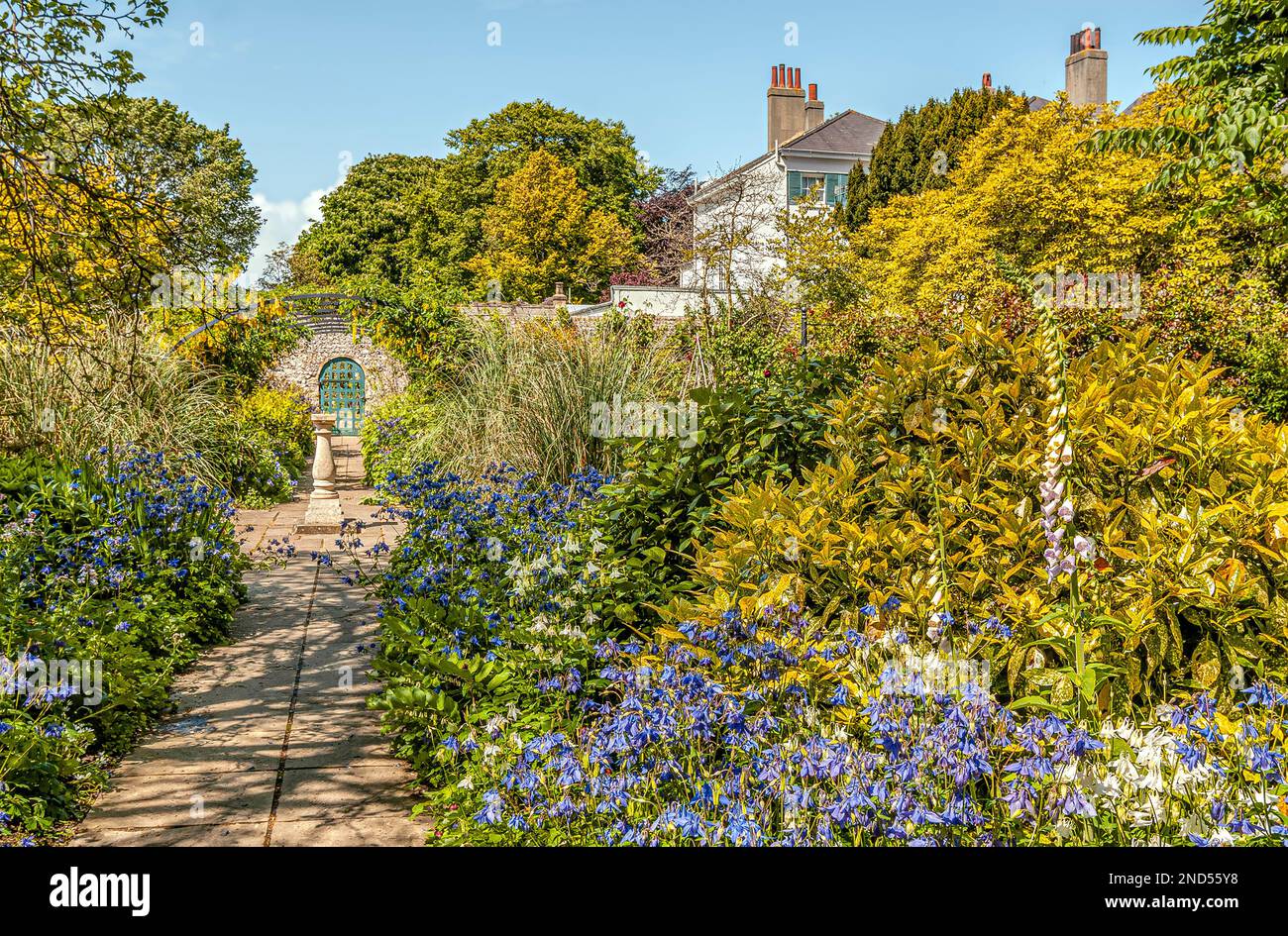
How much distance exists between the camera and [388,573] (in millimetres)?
5770

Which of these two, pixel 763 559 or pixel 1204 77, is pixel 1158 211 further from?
pixel 763 559

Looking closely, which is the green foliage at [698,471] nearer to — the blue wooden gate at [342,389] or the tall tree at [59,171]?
the tall tree at [59,171]

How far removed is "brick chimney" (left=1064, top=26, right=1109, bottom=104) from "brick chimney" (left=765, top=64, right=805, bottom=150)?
9.68 metres

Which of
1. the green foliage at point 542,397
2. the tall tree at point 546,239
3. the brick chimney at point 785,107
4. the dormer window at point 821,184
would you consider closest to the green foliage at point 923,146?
the dormer window at point 821,184

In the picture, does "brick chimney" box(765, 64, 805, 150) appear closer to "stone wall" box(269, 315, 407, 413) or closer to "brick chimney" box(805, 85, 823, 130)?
"brick chimney" box(805, 85, 823, 130)

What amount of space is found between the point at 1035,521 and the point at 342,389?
2507 cm

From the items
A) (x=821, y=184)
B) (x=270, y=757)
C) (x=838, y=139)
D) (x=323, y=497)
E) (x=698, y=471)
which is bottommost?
(x=270, y=757)

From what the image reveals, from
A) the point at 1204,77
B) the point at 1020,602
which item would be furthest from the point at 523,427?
the point at 1204,77

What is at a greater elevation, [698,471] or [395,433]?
[395,433]

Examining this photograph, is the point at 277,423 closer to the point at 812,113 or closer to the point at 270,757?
the point at 270,757

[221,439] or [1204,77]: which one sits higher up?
[1204,77]

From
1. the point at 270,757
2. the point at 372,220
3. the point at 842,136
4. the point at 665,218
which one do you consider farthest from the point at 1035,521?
the point at 372,220

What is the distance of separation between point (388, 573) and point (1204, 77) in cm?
901

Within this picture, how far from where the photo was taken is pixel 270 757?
384 centimetres
